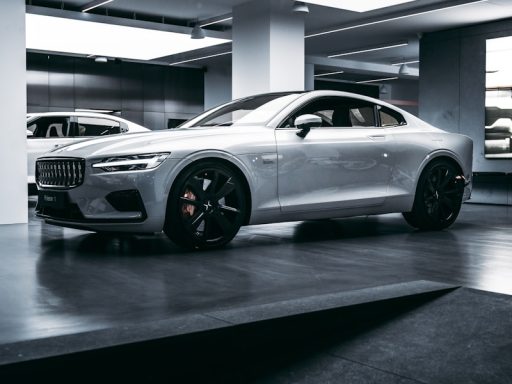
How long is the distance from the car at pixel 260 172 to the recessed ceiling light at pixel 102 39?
7.63 m

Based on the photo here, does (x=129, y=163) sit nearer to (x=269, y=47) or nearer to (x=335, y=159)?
(x=335, y=159)

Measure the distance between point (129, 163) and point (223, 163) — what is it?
32.0 inches

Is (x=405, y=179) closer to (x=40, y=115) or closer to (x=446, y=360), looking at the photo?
(x=446, y=360)

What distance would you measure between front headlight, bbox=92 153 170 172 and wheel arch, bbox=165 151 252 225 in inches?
7.4

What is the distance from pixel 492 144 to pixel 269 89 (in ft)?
14.8

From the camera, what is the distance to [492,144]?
1318 centimetres

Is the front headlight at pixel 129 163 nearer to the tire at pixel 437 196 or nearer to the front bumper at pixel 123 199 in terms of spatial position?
the front bumper at pixel 123 199

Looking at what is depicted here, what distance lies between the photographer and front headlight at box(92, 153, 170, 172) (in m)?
5.42

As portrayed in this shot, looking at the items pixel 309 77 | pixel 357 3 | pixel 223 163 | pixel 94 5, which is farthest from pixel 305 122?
pixel 309 77

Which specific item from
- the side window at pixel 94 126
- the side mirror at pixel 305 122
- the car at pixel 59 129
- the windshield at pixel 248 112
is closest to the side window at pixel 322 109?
the windshield at pixel 248 112

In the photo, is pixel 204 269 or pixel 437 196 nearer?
pixel 204 269

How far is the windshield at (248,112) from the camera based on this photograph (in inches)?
249

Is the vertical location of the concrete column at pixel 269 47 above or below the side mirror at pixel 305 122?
above

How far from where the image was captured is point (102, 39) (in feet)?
49.5
